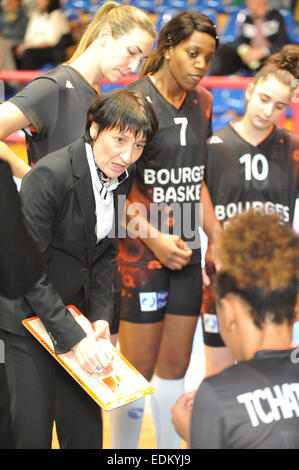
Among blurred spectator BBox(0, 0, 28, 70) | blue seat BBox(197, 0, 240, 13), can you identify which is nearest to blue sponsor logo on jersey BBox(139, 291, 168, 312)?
blurred spectator BBox(0, 0, 28, 70)

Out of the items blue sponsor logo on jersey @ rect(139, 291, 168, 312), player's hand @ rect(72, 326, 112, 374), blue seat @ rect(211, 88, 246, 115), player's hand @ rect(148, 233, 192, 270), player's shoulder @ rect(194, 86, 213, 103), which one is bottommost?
blue seat @ rect(211, 88, 246, 115)

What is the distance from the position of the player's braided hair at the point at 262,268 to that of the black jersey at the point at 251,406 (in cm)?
11

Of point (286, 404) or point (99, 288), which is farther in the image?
point (99, 288)

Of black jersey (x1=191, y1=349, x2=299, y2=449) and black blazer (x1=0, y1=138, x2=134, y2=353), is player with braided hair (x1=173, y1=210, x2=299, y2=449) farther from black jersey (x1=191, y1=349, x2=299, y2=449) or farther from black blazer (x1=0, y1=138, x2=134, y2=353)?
black blazer (x1=0, y1=138, x2=134, y2=353)

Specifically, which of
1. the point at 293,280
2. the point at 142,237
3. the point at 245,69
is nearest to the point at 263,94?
the point at 142,237

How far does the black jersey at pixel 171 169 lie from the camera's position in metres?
2.81

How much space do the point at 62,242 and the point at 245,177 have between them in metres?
1.10

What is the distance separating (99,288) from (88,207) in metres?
0.37

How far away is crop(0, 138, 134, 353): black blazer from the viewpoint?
6.99 feet

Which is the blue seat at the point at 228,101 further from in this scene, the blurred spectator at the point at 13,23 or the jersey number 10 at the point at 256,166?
the jersey number 10 at the point at 256,166

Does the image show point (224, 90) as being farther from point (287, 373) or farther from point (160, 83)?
point (287, 373)

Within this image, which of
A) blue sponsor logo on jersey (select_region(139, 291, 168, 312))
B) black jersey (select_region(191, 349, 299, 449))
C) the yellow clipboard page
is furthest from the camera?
blue sponsor logo on jersey (select_region(139, 291, 168, 312))

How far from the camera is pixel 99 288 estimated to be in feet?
8.11

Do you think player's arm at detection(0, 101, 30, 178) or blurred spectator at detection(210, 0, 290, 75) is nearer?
player's arm at detection(0, 101, 30, 178)
